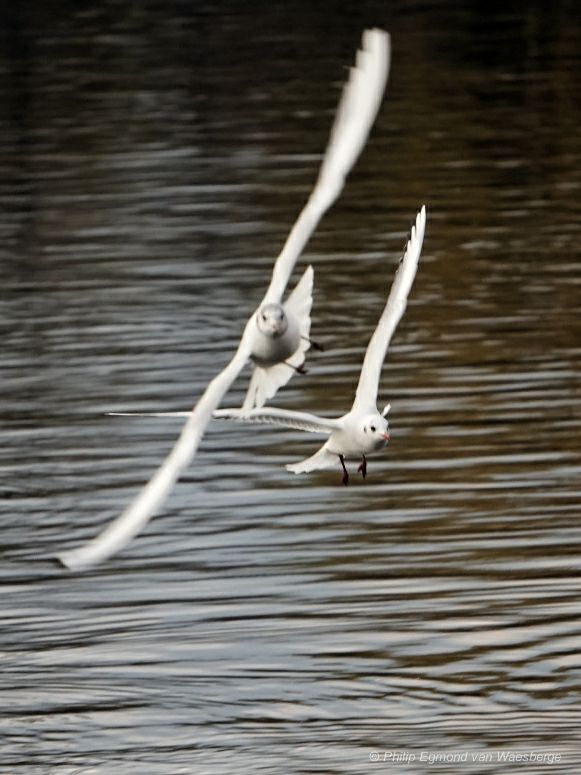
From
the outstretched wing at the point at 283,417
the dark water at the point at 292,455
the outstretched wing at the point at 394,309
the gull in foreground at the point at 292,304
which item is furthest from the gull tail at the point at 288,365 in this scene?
the dark water at the point at 292,455

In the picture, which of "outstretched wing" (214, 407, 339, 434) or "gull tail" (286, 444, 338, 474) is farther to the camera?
"gull tail" (286, 444, 338, 474)

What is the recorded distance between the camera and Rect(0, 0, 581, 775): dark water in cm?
1579

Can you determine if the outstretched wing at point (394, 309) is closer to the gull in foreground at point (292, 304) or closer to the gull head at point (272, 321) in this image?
the gull in foreground at point (292, 304)

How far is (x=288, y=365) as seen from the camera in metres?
12.4

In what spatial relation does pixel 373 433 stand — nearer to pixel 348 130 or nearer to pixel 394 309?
pixel 394 309

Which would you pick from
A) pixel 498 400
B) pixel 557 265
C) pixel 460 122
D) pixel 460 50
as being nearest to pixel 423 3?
pixel 460 50

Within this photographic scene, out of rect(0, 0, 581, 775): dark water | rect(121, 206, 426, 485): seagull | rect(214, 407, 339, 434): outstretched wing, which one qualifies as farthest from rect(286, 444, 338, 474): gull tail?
rect(0, 0, 581, 775): dark water

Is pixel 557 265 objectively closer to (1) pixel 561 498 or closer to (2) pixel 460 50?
(1) pixel 561 498

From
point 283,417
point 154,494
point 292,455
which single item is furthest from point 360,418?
point 292,455

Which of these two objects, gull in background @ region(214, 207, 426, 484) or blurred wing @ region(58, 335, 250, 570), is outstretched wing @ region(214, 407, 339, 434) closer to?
gull in background @ region(214, 207, 426, 484)

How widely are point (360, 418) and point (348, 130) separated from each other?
1.68 metres

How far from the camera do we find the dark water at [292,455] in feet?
51.8

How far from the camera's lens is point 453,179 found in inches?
1371

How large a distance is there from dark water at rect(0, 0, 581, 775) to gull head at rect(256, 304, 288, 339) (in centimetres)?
386
